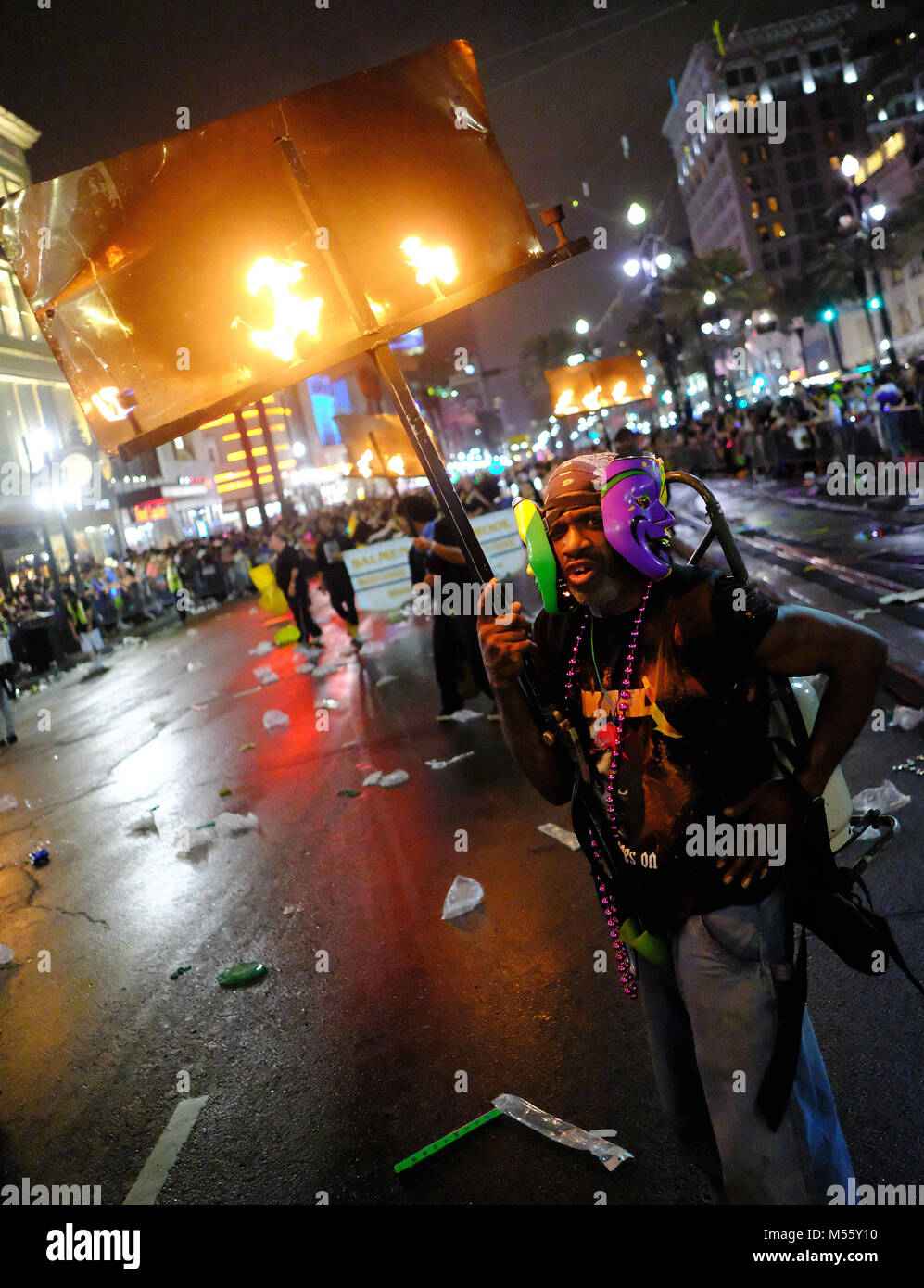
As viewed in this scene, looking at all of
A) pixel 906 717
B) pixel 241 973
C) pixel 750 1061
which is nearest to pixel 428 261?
pixel 750 1061

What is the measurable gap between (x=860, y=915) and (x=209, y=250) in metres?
2.59

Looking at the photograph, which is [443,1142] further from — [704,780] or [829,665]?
[829,665]

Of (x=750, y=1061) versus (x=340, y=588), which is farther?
(x=340, y=588)

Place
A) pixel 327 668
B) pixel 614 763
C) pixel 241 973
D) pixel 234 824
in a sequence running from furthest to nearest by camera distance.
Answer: pixel 327 668 → pixel 234 824 → pixel 241 973 → pixel 614 763

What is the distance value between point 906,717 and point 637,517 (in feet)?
15.7

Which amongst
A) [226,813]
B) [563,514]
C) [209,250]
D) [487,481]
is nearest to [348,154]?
[209,250]

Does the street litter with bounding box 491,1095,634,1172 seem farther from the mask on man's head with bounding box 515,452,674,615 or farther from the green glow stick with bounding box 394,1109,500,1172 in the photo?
the mask on man's head with bounding box 515,452,674,615

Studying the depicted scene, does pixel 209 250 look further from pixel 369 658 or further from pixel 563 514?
pixel 369 658

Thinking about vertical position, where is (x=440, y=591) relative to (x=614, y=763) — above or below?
above

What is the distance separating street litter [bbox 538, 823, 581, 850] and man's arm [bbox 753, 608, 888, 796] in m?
3.53

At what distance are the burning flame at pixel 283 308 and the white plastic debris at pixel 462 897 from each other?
3.28 meters

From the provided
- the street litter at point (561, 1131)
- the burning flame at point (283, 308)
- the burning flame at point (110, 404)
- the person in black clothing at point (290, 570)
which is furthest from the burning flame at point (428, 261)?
the person in black clothing at point (290, 570)

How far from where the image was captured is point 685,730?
204 centimetres

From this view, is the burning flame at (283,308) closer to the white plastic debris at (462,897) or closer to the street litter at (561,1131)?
the street litter at (561,1131)
